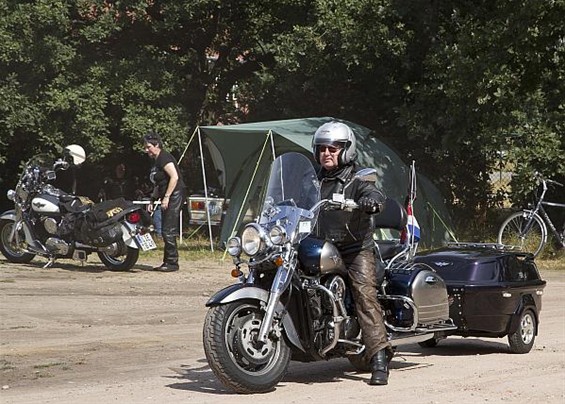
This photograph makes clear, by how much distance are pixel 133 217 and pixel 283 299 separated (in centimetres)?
807

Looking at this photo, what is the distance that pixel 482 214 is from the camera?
2228cm

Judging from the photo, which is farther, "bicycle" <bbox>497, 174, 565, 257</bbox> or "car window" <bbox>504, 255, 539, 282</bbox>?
"bicycle" <bbox>497, 174, 565, 257</bbox>

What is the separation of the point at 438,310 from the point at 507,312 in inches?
41.4

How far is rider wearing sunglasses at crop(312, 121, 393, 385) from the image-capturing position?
7969 mm

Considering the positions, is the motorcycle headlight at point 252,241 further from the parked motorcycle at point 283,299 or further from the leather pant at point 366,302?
the leather pant at point 366,302

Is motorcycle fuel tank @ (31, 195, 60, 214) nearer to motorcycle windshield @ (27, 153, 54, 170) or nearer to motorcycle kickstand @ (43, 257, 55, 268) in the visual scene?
Result: motorcycle windshield @ (27, 153, 54, 170)

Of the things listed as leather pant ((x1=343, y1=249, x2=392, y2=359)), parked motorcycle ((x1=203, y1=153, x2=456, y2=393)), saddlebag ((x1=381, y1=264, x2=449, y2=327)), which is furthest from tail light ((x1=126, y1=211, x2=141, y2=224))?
leather pant ((x1=343, y1=249, x2=392, y2=359))

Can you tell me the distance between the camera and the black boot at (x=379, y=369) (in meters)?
7.95

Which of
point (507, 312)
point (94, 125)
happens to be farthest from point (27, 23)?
point (507, 312)

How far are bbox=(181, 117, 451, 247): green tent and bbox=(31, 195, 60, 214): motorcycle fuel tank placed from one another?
13.2 ft

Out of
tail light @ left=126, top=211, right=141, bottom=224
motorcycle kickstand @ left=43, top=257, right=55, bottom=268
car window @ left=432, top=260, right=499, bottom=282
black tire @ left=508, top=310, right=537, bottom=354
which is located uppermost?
tail light @ left=126, top=211, right=141, bottom=224

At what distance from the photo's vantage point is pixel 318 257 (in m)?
7.73

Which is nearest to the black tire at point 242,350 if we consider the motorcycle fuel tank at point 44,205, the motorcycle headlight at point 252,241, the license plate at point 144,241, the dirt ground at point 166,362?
the dirt ground at point 166,362

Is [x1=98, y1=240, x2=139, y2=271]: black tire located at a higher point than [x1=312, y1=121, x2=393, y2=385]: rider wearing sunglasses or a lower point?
lower
